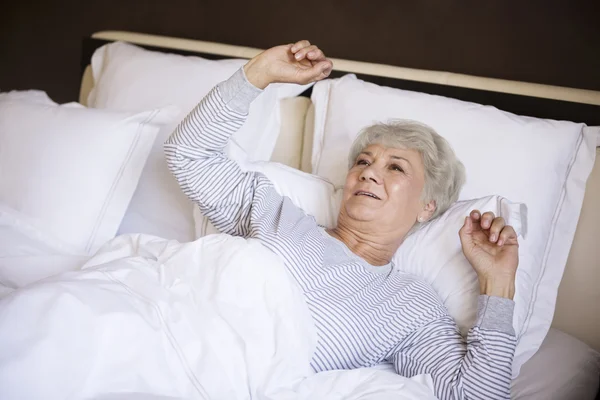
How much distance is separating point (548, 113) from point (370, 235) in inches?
27.3

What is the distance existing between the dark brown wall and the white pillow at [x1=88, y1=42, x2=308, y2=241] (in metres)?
0.41

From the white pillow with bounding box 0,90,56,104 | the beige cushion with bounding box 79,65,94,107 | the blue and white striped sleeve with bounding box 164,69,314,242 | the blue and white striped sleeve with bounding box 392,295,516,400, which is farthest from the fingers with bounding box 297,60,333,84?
the beige cushion with bounding box 79,65,94,107

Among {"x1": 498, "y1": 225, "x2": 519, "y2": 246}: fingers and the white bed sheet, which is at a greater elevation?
{"x1": 498, "y1": 225, "x2": 519, "y2": 246}: fingers

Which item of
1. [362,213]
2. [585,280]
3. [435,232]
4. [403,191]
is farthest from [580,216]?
[362,213]

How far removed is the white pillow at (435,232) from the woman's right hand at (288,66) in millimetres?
290

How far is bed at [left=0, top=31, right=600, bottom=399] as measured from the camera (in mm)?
1538

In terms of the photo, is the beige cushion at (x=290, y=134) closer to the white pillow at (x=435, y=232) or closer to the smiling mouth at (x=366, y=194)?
the white pillow at (x=435, y=232)

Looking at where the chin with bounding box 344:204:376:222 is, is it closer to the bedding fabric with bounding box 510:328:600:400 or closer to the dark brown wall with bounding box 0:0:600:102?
the bedding fabric with bounding box 510:328:600:400

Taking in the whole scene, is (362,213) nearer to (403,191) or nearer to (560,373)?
(403,191)

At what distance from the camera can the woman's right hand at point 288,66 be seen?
158 centimetres

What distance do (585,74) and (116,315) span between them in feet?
5.15

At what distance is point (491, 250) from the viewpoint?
4.97 feet

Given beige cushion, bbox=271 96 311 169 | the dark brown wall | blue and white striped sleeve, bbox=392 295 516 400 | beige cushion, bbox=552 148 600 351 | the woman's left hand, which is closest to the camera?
blue and white striped sleeve, bbox=392 295 516 400

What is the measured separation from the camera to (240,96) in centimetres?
157
